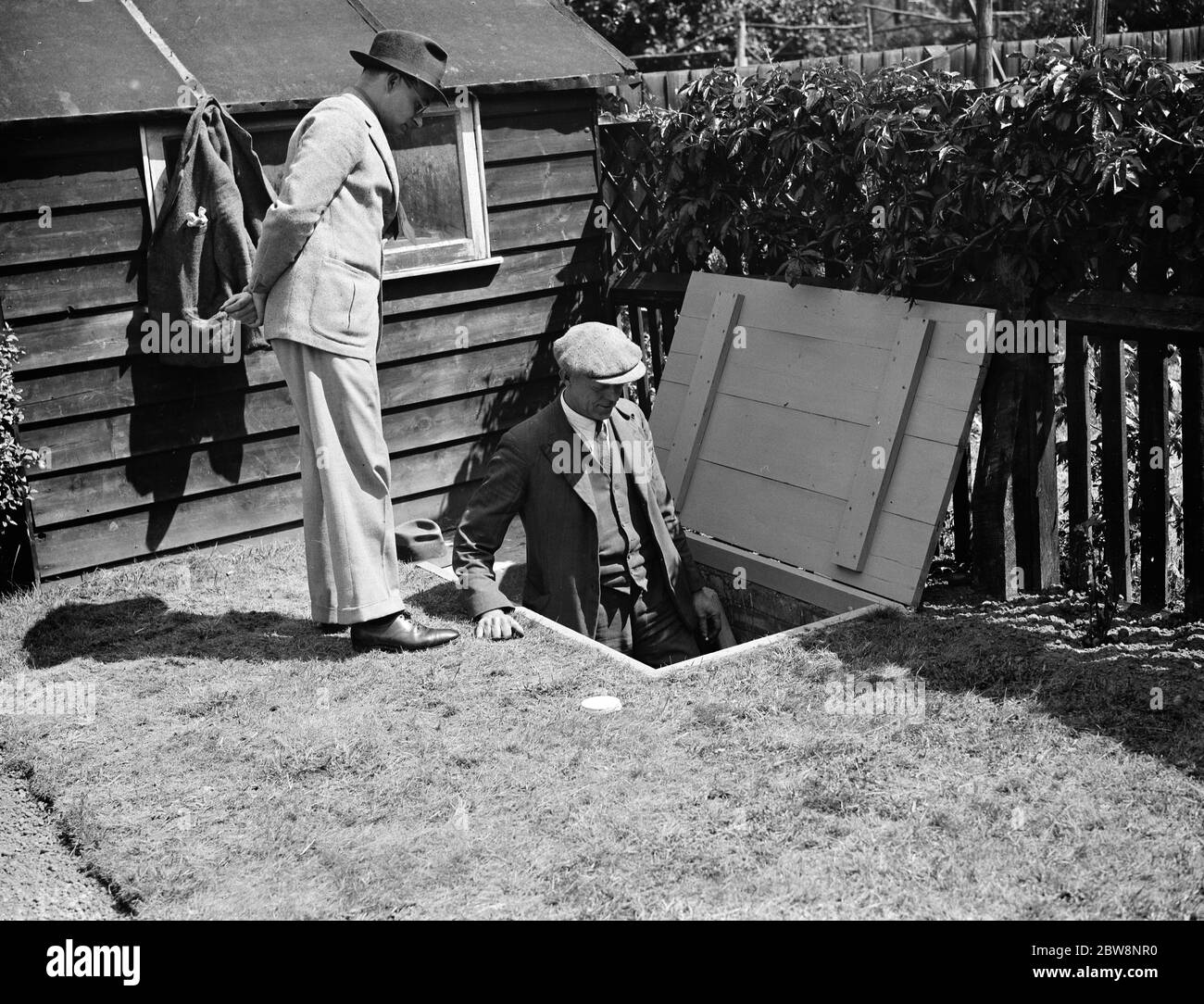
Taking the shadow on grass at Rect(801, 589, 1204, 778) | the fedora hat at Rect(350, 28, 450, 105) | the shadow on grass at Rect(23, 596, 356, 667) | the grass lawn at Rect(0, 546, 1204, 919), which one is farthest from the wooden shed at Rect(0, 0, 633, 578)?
the shadow on grass at Rect(801, 589, 1204, 778)

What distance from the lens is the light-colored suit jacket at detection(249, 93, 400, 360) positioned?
4.93 metres

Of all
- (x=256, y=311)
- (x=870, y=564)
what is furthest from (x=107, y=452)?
(x=870, y=564)

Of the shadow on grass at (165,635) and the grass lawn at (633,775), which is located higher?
the grass lawn at (633,775)

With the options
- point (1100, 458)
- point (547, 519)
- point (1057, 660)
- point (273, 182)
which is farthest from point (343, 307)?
point (1100, 458)

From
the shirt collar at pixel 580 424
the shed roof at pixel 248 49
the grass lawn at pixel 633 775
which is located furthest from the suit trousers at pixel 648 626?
the shed roof at pixel 248 49

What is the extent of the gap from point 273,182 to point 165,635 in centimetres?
260

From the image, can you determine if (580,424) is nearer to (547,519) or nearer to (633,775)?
(547,519)

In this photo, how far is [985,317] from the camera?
219 inches

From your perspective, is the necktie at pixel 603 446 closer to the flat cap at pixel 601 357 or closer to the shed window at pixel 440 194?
the flat cap at pixel 601 357

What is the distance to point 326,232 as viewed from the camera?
5.02 m

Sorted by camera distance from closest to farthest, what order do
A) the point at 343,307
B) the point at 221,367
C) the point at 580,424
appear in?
the point at 343,307, the point at 580,424, the point at 221,367

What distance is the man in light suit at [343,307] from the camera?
497cm

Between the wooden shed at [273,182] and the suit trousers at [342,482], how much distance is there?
1.99 metres
